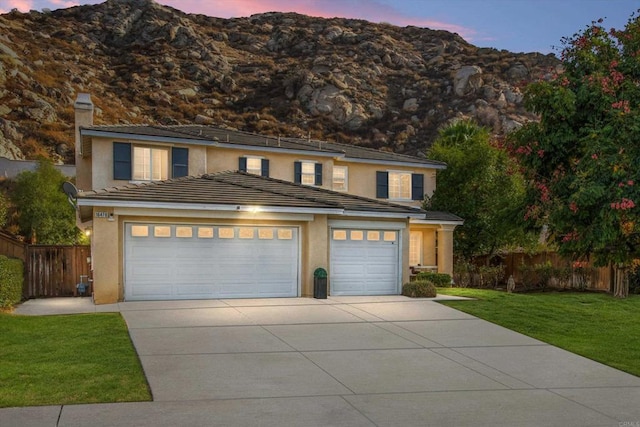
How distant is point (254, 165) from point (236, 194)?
10.00m

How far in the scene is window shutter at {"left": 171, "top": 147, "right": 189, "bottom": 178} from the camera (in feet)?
90.2

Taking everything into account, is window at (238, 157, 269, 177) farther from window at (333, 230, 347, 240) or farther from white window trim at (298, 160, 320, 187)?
window at (333, 230, 347, 240)

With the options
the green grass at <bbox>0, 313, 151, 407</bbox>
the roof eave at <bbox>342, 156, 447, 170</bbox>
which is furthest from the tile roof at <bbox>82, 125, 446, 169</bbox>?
the green grass at <bbox>0, 313, 151, 407</bbox>

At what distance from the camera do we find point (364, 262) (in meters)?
21.9

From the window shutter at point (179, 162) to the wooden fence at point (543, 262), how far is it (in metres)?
16.9

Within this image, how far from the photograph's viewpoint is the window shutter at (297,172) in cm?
3153

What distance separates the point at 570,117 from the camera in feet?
34.9

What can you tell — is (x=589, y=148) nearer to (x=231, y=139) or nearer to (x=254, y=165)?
(x=254, y=165)

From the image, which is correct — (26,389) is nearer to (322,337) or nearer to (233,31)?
(322,337)

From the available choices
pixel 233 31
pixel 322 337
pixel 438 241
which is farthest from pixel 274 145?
pixel 233 31

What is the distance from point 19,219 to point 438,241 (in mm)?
31304

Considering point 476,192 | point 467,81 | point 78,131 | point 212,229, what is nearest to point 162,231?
point 212,229

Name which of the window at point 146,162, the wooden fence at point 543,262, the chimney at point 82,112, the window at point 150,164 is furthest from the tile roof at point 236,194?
the wooden fence at point 543,262

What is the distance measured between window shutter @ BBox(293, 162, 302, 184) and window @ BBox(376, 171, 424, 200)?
502cm
